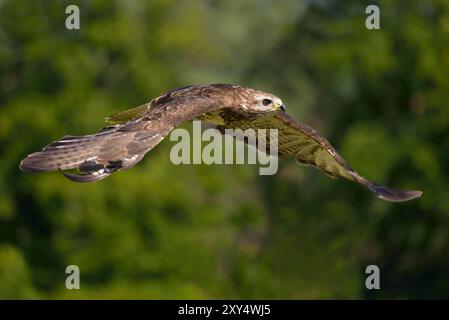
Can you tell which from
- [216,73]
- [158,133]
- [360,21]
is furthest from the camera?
[216,73]

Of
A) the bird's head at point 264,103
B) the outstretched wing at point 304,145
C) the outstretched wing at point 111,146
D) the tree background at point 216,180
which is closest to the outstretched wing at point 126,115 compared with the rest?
the outstretched wing at point 304,145

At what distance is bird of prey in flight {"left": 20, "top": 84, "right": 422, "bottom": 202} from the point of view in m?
11.8

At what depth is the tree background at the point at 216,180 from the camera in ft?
116

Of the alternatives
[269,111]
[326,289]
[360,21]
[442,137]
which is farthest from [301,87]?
[269,111]

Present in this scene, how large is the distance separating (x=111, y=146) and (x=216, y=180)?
2454 centimetres

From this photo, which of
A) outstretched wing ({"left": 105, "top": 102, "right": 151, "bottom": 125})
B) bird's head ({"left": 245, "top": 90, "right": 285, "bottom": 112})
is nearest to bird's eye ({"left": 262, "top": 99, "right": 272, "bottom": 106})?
bird's head ({"left": 245, "top": 90, "right": 285, "bottom": 112})

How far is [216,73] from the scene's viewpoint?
4978 cm

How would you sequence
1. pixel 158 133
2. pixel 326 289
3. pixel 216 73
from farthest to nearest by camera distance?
1. pixel 216 73
2. pixel 326 289
3. pixel 158 133

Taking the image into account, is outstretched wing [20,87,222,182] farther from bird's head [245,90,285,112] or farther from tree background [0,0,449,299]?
tree background [0,0,449,299]

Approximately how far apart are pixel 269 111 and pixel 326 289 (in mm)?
18186

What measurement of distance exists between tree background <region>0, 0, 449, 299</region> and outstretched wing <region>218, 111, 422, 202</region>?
57.0 feet

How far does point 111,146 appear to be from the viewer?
1210 cm

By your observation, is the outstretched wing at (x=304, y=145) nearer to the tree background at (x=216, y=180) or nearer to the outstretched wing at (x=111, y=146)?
the outstretched wing at (x=111, y=146)

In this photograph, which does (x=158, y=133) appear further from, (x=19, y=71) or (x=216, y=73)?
(x=216, y=73)
